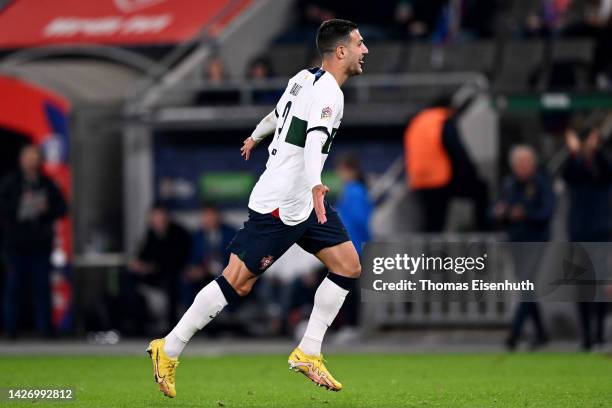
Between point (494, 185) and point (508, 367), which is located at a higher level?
point (494, 185)

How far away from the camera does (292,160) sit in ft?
30.8

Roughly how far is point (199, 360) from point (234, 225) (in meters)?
5.87

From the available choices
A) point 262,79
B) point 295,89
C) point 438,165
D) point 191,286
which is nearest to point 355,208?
point 438,165

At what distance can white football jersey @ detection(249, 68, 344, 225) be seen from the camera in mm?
9289

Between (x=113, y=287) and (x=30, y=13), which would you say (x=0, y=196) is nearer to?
(x=113, y=287)

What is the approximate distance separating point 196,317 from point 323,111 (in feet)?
5.06

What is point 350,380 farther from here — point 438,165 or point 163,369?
point 438,165

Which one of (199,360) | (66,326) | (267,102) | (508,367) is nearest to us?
(508,367)

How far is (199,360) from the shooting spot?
1440cm

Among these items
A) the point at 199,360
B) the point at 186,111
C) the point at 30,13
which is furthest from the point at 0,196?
the point at 30,13

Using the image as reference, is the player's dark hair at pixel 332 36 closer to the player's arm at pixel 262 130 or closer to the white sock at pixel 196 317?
the player's arm at pixel 262 130

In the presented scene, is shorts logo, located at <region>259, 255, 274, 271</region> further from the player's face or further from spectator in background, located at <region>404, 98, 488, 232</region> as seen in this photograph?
spectator in background, located at <region>404, 98, 488, 232</region>

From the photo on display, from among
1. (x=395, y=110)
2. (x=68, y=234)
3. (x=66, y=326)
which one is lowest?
(x=66, y=326)

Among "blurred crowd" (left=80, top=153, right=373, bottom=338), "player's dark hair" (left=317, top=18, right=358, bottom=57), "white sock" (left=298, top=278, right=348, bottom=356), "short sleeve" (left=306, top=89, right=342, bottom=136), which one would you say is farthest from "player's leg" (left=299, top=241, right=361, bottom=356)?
"blurred crowd" (left=80, top=153, right=373, bottom=338)
